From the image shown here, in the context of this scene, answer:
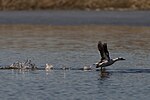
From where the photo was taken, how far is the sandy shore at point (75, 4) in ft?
336

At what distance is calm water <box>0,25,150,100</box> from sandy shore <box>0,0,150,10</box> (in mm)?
44333

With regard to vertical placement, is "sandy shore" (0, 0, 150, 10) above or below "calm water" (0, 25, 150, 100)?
above

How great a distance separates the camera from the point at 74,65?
112 ft

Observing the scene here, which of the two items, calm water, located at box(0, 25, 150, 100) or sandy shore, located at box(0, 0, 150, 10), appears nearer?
calm water, located at box(0, 25, 150, 100)

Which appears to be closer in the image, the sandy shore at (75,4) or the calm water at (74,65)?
the calm water at (74,65)

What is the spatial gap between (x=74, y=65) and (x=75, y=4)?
72478mm

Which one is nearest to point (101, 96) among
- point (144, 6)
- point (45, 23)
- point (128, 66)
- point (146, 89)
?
point (146, 89)

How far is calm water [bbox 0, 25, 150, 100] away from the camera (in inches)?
1048

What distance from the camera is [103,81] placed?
29.6 metres

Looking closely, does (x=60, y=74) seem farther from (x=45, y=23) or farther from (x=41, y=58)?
(x=45, y=23)

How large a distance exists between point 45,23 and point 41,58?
33.0 meters

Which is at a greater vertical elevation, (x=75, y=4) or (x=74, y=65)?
(x=75, y=4)

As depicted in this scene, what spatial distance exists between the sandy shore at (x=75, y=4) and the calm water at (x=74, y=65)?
44.3 metres

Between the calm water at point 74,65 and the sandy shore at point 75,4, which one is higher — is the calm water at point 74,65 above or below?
below
